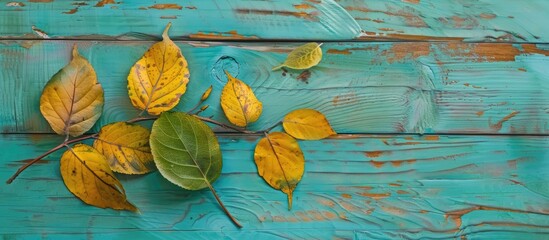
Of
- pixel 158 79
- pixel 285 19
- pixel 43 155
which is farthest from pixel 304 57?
pixel 43 155

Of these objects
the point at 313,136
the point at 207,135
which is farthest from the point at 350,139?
the point at 207,135

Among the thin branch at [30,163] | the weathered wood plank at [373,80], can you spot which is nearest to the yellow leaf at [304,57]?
the weathered wood plank at [373,80]

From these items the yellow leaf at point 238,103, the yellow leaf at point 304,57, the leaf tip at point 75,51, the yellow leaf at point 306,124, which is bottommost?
the yellow leaf at point 306,124

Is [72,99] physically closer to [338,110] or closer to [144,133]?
[144,133]

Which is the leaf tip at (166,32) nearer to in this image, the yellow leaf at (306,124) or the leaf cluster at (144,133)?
the leaf cluster at (144,133)

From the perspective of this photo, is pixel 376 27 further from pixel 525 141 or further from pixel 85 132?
pixel 85 132

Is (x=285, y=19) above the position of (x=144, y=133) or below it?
above

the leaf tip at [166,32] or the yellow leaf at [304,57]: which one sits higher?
the leaf tip at [166,32]
